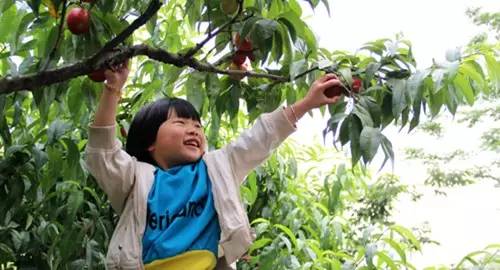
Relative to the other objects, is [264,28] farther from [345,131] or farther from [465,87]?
[465,87]

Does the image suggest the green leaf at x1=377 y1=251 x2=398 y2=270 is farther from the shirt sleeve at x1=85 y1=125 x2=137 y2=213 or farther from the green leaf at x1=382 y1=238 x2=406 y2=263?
the shirt sleeve at x1=85 y1=125 x2=137 y2=213

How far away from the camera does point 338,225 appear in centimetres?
172

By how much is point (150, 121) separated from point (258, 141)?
0.23m

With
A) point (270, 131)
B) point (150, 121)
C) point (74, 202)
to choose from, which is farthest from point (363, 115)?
point (74, 202)

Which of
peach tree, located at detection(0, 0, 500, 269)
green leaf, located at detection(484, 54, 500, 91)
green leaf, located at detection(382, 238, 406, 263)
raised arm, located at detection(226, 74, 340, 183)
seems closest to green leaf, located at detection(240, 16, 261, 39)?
peach tree, located at detection(0, 0, 500, 269)

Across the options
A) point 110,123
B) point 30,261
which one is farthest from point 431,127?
point 110,123

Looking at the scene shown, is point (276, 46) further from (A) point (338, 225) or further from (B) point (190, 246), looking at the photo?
(A) point (338, 225)

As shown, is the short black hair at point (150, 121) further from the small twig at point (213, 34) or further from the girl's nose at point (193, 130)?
the small twig at point (213, 34)

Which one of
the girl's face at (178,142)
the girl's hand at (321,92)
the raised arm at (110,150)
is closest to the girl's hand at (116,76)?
the raised arm at (110,150)

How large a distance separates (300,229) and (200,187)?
29.5 inches

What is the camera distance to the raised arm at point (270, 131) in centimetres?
102

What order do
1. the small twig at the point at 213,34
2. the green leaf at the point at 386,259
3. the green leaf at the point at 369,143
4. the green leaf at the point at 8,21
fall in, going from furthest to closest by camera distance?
the green leaf at the point at 8,21, the green leaf at the point at 386,259, the small twig at the point at 213,34, the green leaf at the point at 369,143

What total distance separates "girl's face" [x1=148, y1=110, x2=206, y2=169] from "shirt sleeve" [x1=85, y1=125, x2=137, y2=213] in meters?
0.07

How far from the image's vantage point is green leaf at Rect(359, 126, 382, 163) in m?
0.87
